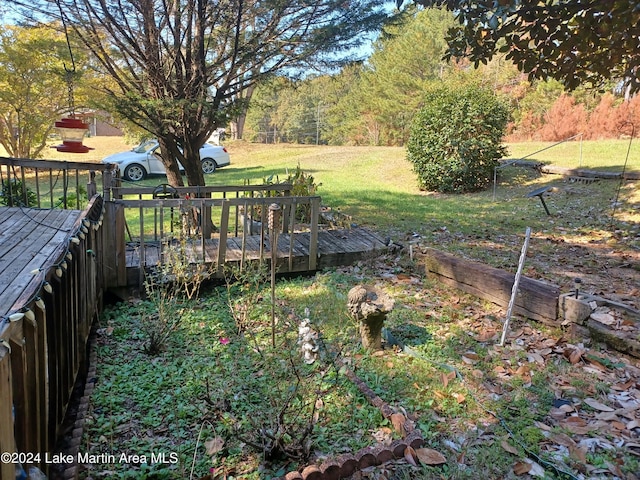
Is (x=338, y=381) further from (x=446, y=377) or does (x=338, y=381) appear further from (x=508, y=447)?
(x=508, y=447)

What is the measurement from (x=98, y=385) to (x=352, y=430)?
1841 millimetres

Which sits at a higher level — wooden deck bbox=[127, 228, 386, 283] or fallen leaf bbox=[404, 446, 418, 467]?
wooden deck bbox=[127, 228, 386, 283]

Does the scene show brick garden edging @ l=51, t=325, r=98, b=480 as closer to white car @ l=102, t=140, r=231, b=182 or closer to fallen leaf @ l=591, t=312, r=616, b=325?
fallen leaf @ l=591, t=312, r=616, b=325

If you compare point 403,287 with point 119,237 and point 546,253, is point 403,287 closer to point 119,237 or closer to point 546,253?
point 546,253

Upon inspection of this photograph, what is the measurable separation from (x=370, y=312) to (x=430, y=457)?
4.28 ft

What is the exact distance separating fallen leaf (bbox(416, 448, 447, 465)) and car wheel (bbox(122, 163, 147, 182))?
1422 cm

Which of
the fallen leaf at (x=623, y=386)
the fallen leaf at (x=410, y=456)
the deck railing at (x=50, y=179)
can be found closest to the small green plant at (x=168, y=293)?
the deck railing at (x=50, y=179)

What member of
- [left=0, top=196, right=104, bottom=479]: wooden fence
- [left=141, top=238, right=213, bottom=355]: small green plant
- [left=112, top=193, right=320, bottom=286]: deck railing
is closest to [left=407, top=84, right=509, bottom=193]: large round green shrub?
[left=112, top=193, right=320, bottom=286]: deck railing

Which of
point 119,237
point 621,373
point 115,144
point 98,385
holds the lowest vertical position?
point 98,385

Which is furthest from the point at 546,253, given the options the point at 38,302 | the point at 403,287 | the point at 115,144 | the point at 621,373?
the point at 115,144

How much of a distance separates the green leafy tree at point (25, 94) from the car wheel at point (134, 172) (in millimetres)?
2490

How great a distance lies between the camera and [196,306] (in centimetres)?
481

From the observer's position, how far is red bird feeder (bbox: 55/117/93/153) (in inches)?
158

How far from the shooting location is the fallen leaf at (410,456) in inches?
93.4
